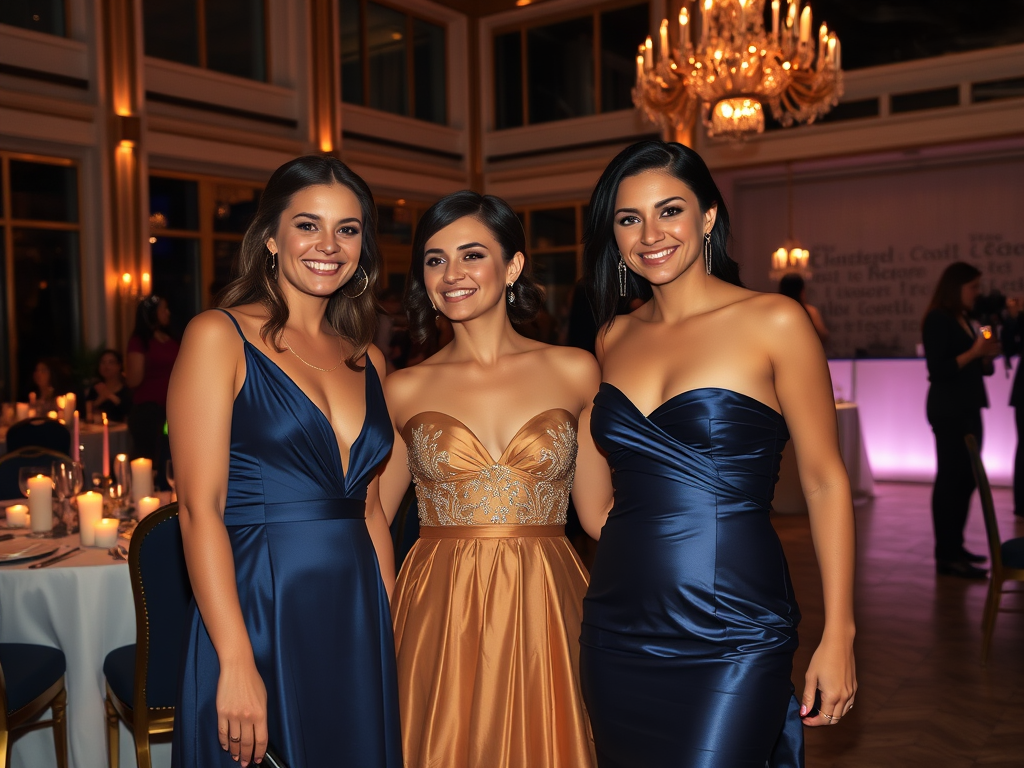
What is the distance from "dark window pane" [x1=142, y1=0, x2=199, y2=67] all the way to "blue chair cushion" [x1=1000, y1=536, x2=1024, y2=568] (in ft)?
31.7

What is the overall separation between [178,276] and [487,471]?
9.59m

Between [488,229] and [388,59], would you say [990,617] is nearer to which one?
[488,229]

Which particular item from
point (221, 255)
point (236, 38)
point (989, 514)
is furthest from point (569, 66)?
point (989, 514)

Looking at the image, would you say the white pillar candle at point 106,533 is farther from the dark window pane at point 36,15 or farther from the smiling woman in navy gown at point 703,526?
the dark window pane at point 36,15

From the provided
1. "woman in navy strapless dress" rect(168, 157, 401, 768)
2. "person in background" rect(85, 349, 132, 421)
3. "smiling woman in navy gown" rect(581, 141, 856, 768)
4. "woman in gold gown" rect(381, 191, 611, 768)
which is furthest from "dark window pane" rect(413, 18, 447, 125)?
"smiling woman in navy gown" rect(581, 141, 856, 768)

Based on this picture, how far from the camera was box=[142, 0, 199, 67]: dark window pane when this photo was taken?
407 inches

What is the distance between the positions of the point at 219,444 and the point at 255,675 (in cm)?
42

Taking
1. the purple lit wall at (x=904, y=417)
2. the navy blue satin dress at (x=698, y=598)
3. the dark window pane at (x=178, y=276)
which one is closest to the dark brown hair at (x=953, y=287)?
the purple lit wall at (x=904, y=417)

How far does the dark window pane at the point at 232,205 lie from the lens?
431 inches

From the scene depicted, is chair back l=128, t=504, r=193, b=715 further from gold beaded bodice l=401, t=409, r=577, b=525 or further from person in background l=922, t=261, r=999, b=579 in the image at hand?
person in background l=922, t=261, r=999, b=579

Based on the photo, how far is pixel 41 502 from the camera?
11.1 feet

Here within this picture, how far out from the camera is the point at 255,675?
1694 mm

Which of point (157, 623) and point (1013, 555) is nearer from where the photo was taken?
point (157, 623)

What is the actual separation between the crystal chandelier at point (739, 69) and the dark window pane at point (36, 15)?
6.17 m
